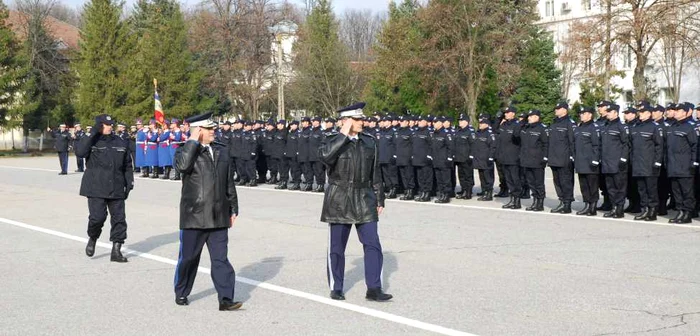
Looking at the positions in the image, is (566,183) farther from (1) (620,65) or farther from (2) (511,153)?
(1) (620,65)

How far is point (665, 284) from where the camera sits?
8.66 m

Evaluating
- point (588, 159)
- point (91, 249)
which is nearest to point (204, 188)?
point (91, 249)

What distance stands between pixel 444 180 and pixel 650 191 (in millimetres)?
4952

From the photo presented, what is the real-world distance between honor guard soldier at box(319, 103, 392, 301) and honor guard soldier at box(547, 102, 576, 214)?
8.28 m

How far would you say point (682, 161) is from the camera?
45.7 feet

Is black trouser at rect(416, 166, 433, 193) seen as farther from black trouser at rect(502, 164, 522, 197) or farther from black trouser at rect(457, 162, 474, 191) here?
black trouser at rect(502, 164, 522, 197)

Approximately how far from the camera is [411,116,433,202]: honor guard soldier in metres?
18.6

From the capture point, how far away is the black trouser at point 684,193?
13.9 m

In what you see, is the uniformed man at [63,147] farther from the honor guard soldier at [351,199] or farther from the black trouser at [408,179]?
the honor guard soldier at [351,199]

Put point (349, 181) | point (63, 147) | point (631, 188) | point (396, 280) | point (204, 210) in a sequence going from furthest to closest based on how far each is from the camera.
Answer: point (63, 147)
point (631, 188)
point (396, 280)
point (349, 181)
point (204, 210)

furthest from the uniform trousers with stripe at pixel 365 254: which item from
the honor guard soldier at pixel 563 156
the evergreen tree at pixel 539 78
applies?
the evergreen tree at pixel 539 78

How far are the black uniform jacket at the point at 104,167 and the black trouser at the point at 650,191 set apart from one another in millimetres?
8391

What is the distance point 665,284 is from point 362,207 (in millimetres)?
3202

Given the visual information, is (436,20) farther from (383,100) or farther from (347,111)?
(347,111)
